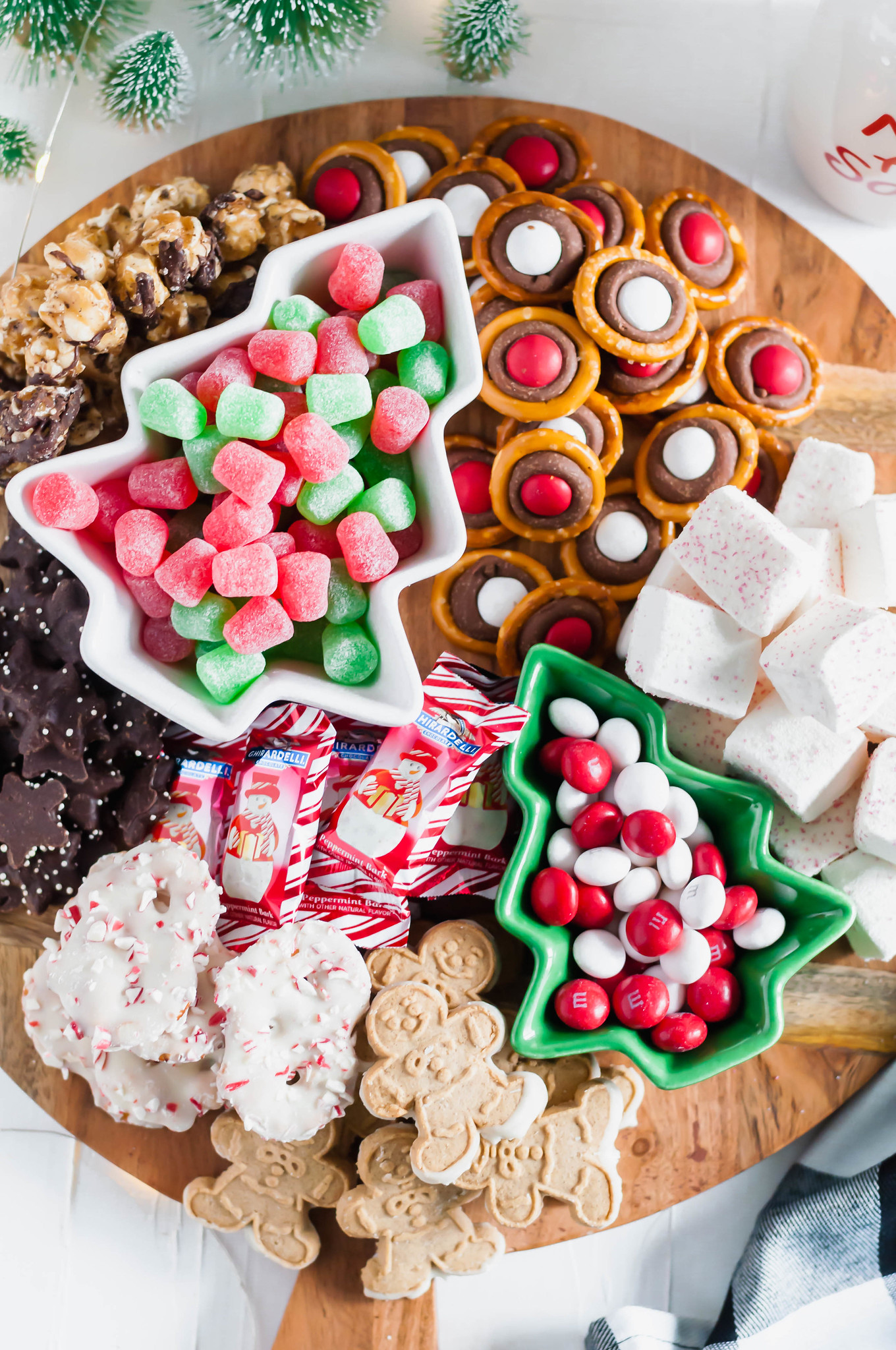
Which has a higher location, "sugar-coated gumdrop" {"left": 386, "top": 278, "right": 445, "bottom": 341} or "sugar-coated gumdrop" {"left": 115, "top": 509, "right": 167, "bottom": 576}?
"sugar-coated gumdrop" {"left": 386, "top": 278, "right": 445, "bottom": 341}

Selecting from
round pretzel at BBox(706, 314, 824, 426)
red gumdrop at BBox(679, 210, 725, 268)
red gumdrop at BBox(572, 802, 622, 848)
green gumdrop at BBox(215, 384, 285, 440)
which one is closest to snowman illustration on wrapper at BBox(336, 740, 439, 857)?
red gumdrop at BBox(572, 802, 622, 848)

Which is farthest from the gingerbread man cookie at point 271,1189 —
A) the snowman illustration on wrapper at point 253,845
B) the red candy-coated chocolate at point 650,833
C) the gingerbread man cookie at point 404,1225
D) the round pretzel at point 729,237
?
the round pretzel at point 729,237

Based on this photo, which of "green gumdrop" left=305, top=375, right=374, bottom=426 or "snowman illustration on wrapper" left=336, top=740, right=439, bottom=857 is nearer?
"green gumdrop" left=305, top=375, right=374, bottom=426

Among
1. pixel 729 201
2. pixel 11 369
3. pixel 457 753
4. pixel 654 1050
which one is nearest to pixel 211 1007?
pixel 457 753

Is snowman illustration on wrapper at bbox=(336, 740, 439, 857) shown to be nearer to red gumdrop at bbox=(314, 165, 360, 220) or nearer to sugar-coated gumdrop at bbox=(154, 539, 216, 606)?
sugar-coated gumdrop at bbox=(154, 539, 216, 606)

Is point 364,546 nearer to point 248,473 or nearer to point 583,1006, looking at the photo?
point 248,473

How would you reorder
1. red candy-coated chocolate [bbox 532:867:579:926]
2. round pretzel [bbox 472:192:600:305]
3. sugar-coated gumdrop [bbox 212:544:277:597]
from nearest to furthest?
sugar-coated gumdrop [bbox 212:544:277:597]
red candy-coated chocolate [bbox 532:867:579:926]
round pretzel [bbox 472:192:600:305]

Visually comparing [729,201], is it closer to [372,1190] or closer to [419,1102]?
[419,1102]
